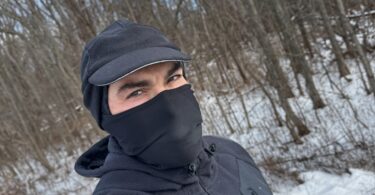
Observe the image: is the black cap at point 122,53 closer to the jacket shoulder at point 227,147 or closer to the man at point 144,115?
the man at point 144,115

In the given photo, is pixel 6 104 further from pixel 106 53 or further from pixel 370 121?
pixel 106 53

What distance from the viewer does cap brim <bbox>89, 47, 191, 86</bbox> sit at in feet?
5.27

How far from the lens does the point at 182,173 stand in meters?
1.77

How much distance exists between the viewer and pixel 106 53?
171 centimetres

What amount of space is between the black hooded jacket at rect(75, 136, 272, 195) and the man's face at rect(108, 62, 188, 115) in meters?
0.19

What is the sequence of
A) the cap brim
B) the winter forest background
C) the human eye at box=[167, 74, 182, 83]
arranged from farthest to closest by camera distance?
the winter forest background, the human eye at box=[167, 74, 182, 83], the cap brim

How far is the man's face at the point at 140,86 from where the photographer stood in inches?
67.1

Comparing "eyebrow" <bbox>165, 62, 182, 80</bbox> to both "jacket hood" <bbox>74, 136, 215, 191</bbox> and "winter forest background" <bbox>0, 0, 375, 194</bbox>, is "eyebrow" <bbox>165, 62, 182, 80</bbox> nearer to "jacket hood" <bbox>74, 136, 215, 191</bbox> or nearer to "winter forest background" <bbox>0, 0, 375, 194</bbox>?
"jacket hood" <bbox>74, 136, 215, 191</bbox>

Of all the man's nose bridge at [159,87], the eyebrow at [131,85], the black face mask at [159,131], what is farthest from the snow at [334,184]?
the eyebrow at [131,85]

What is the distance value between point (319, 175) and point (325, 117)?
2.53m

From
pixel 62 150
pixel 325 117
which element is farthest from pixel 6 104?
pixel 325 117

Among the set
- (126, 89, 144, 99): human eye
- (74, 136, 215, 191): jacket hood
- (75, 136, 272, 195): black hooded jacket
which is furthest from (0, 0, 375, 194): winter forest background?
(126, 89, 144, 99): human eye

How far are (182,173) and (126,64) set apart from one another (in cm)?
52

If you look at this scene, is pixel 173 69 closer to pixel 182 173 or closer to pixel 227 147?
pixel 182 173
